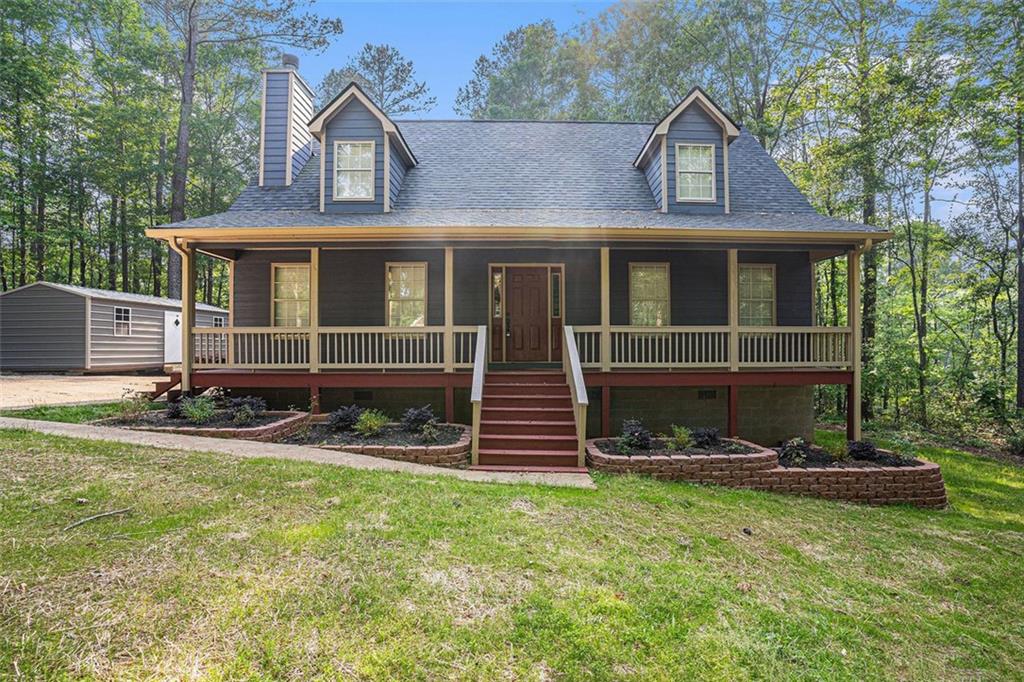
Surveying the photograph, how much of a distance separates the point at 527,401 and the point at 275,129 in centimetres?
905

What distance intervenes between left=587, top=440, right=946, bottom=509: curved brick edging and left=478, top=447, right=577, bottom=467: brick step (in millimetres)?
469

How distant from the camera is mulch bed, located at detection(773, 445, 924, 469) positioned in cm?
677

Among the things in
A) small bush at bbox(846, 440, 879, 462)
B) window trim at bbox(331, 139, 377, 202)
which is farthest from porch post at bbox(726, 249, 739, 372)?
window trim at bbox(331, 139, 377, 202)

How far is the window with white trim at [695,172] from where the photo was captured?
10117mm

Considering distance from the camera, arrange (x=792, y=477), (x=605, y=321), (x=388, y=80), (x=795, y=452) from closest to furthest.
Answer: (x=792, y=477)
(x=795, y=452)
(x=605, y=321)
(x=388, y=80)

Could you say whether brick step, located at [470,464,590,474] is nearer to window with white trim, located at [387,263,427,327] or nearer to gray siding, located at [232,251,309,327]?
window with white trim, located at [387,263,427,327]

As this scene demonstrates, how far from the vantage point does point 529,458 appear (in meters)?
6.82

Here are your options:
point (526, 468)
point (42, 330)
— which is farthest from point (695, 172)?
point (42, 330)

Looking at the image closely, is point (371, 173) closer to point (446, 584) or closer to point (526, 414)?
point (526, 414)

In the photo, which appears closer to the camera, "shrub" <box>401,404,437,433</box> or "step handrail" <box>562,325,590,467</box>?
"step handrail" <box>562,325,590,467</box>

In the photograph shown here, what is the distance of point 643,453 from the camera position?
6.83 m

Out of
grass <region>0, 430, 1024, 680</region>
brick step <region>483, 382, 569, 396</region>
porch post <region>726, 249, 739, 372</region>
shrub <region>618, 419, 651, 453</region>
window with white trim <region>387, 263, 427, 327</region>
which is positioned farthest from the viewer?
window with white trim <region>387, 263, 427, 327</region>

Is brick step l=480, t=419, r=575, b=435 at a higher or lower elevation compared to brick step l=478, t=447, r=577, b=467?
higher

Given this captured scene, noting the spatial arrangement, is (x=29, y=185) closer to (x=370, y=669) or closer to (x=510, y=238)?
(x=510, y=238)
